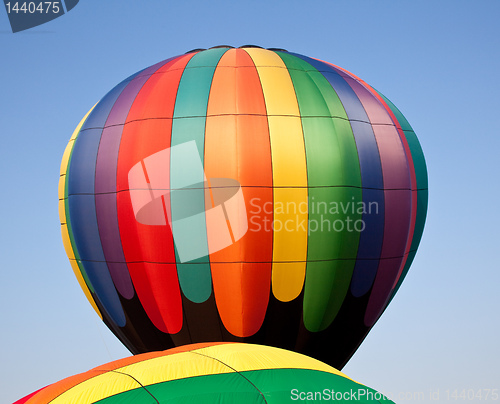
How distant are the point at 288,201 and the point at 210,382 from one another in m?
3.57

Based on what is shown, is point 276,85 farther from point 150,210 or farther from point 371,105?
point 150,210

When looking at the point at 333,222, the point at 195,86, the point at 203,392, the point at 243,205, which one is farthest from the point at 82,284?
the point at 203,392

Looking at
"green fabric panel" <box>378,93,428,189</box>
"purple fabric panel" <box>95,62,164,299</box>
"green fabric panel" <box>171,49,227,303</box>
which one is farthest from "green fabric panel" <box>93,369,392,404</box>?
"green fabric panel" <box>378,93,428,189</box>

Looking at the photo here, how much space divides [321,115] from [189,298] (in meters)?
3.07

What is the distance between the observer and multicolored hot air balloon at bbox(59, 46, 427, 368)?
9.95 meters

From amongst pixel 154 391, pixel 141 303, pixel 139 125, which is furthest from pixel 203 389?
pixel 139 125

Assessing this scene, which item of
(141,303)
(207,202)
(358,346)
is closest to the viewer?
(207,202)

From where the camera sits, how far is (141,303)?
10609 mm

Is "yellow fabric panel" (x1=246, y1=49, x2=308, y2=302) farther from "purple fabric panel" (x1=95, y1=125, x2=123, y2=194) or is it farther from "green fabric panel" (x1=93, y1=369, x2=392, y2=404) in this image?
"green fabric panel" (x1=93, y1=369, x2=392, y2=404)

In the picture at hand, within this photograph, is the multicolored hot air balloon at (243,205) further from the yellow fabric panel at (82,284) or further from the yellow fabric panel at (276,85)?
the yellow fabric panel at (82,284)

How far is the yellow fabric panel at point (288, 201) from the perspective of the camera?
32.6 feet

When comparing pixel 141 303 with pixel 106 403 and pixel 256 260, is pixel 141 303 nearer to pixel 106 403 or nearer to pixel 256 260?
pixel 256 260

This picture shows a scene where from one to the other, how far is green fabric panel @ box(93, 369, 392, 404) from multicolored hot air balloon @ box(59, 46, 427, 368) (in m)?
2.90

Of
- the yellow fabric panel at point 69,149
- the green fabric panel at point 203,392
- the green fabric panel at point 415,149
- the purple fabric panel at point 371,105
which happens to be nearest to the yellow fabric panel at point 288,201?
the purple fabric panel at point 371,105
